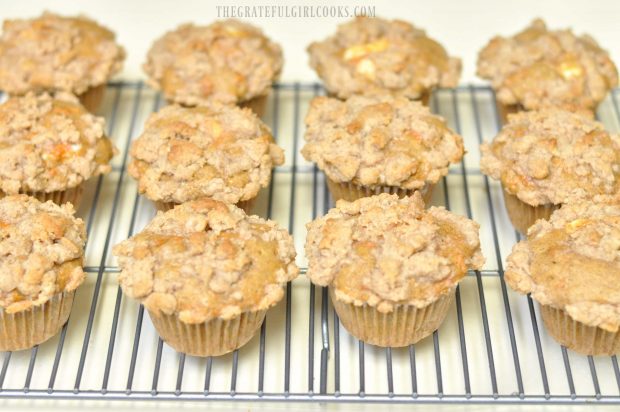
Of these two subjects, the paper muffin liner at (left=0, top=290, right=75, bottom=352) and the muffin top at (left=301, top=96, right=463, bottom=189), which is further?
the muffin top at (left=301, top=96, right=463, bottom=189)

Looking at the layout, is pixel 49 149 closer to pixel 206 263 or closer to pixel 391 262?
pixel 206 263

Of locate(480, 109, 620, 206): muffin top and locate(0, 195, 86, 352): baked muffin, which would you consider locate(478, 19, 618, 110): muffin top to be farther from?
locate(0, 195, 86, 352): baked muffin

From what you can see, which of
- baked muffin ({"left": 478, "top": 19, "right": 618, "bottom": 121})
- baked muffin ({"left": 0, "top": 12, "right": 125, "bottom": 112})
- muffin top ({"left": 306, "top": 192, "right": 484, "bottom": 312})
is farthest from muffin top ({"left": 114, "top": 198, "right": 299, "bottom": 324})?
baked muffin ({"left": 478, "top": 19, "right": 618, "bottom": 121})

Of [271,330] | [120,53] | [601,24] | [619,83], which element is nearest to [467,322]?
[271,330]

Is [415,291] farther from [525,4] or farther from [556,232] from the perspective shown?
[525,4]

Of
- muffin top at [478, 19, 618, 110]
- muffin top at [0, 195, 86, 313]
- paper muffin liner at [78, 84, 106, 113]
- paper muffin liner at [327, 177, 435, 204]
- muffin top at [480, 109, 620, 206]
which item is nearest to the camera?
muffin top at [0, 195, 86, 313]
